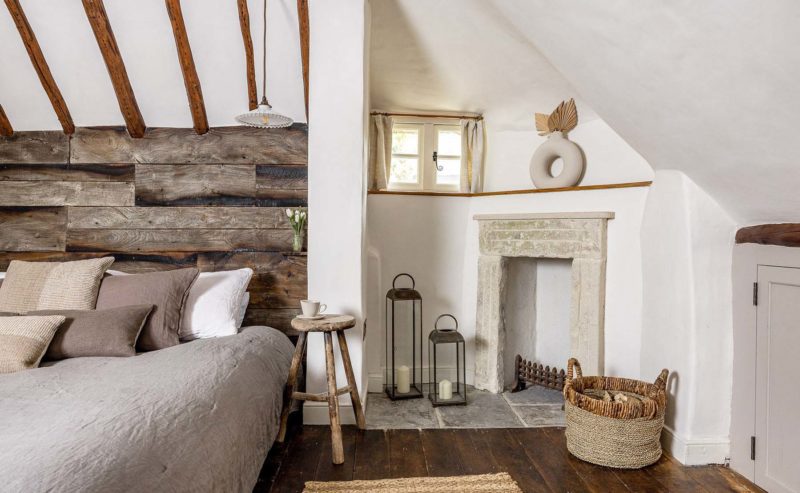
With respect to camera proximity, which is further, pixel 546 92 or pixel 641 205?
pixel 546 92

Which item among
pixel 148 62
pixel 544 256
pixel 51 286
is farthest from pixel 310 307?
pixel 148 62

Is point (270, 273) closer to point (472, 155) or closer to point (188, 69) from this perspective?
point (188, 69)

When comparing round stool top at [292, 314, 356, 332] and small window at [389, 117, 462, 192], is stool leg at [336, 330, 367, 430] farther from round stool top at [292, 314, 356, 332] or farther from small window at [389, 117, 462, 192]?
small window at [389, 117, 462, 192]

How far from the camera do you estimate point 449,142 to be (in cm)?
427

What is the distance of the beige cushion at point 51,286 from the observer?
2.56 m

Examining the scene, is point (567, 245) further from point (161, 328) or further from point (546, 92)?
point (161, 328)

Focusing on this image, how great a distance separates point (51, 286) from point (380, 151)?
93.7 inches

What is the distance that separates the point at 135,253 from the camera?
10.8 feet

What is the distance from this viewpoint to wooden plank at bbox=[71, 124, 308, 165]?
10.8ft

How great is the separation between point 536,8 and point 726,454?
7.65 feet

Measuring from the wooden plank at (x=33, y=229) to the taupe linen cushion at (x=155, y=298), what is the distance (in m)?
0.88

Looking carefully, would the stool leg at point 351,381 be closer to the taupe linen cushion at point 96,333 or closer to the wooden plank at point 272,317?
the wooden plank at point 272,317

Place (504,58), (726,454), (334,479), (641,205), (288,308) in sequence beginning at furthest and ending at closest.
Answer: (504,58)
(288,308)
(641,205)
(726,454)
(334,479)

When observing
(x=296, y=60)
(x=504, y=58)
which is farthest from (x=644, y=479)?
(x=296, y=60)
